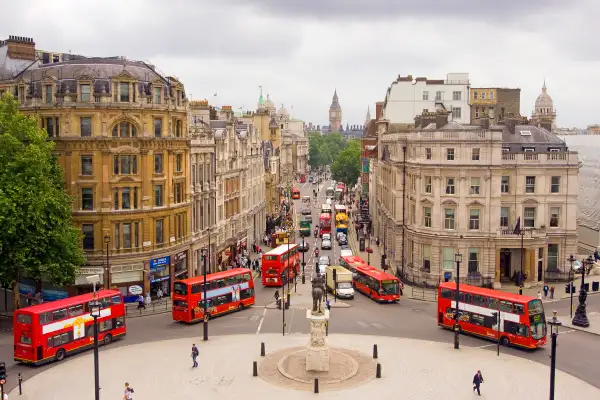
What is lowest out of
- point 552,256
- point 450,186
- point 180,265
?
point 180,265

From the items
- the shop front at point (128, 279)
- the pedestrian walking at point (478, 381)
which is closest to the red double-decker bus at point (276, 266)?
the shop front at point (128, 279)

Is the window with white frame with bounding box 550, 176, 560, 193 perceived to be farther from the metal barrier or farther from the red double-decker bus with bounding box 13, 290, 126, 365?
the red double-decker bus with bounding box 13, 290, 126, 365

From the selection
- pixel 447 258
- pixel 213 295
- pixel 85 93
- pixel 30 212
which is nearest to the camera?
pixel 30 212

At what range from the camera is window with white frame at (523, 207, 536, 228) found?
59.9m

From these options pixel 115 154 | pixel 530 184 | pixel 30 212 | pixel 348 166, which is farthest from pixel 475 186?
pixel 348 166

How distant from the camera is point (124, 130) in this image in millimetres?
52250

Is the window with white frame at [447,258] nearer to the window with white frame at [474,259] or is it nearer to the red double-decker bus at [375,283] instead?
the window with white frame at [474,259]

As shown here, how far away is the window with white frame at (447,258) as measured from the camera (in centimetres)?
5907

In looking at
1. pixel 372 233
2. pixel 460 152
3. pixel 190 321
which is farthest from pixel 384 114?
pixel 190 321

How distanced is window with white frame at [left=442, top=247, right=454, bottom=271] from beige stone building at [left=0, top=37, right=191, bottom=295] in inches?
930

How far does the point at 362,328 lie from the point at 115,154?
2298 cm

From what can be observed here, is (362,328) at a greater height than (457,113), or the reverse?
(457,113)

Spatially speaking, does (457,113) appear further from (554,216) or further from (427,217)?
(427,217)

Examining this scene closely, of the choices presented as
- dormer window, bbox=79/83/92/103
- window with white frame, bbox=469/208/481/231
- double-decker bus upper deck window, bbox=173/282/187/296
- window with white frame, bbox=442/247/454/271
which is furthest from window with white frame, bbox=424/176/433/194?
dormer window, bbox=79/83/92/103
